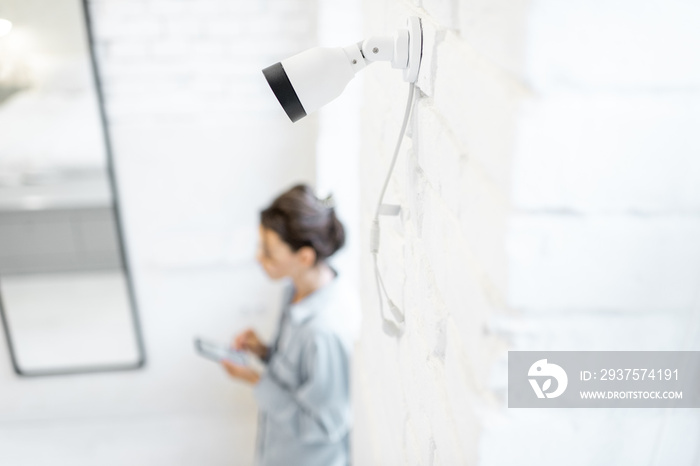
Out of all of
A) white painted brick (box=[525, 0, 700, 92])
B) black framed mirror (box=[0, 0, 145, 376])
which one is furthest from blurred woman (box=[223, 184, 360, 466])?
white painted brick (box=[525, 0, 700, 92])

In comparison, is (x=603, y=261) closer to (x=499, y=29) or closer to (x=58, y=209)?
(x=499, y=29)

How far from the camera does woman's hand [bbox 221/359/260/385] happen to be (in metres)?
2.21

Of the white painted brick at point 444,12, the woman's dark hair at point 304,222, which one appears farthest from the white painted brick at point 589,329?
the woman's dark hair at point 304,222

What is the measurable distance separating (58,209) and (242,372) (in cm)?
101

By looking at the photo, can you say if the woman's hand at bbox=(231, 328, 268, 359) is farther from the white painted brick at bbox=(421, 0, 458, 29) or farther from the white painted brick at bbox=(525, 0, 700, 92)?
the white painted brick at bbox=(525, 0, 700, 92)

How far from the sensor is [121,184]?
255cm

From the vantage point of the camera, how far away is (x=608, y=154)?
0.46 m

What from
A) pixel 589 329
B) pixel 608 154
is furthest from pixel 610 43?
pixel 589 329

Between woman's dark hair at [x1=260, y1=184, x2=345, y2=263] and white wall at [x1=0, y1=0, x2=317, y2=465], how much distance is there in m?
0.59

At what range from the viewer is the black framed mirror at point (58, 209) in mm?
2357

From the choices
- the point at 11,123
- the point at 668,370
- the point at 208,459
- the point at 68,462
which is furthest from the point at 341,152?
the point at 668,370

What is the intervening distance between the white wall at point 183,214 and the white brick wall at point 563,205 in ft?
6.07

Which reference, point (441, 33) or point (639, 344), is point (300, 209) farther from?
point (639, 344)

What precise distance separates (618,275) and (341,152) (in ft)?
6.32
